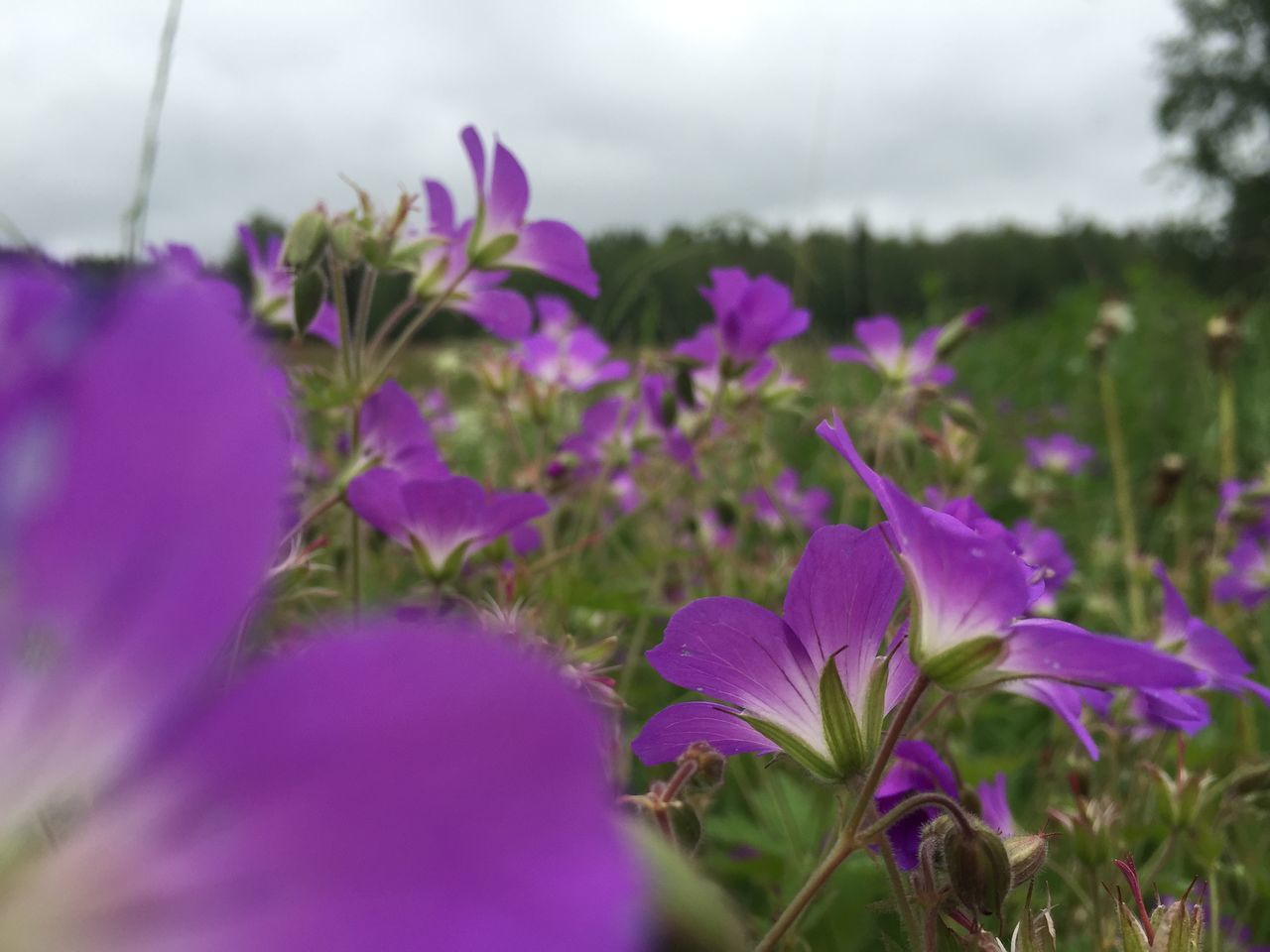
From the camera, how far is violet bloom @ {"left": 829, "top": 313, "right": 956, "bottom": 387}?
1.75 metres

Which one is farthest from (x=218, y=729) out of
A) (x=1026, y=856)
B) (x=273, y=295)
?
(x=273, y=295)

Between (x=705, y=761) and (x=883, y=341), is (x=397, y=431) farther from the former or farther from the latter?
(x=883, y=341)

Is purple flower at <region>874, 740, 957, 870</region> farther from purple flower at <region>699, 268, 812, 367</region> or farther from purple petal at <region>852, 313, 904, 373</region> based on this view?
purple petal at <region>852, 313, 904, 373</region>

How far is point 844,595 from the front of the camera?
528mm

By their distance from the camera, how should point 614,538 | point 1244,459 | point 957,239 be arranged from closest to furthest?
point 614,538
point 1244,459
point 957,239

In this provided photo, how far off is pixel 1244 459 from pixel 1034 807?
283cm

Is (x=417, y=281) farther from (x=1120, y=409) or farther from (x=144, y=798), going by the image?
(x=1120, y=409)

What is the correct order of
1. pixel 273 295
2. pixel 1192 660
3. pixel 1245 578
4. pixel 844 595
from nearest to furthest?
pixel 844 595 → pixel 1192 660 → pixel 273 295 → pixel 1245 578

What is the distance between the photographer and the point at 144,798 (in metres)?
0.19

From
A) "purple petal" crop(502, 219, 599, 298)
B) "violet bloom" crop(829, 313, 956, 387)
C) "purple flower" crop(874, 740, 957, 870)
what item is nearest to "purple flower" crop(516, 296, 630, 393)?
"violet bloom" crop(829, 313, 956, 387)

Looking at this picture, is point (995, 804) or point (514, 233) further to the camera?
point (514, 233)

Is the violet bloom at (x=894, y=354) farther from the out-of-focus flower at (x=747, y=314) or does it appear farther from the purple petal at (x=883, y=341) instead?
the out-of-focus flower at (x=747, y=314)

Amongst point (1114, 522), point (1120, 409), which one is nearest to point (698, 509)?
point (1114, 522)

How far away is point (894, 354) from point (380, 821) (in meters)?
1.74
